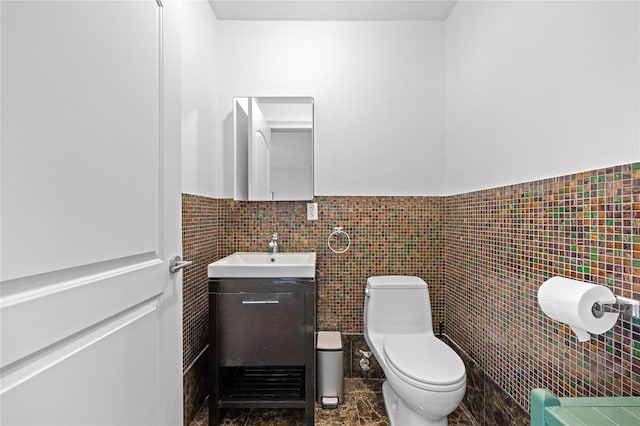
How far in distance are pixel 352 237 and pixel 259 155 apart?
879 mm

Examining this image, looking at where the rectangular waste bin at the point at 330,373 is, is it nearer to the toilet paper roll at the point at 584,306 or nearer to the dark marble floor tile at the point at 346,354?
the dark marble floor tile at the point at 346,354

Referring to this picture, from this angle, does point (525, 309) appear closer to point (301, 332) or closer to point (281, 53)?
point (301, 332)

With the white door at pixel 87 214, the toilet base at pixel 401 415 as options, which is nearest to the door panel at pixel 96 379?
the white door at pixel 87 214

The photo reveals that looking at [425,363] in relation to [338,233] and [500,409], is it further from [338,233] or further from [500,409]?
[338,233]

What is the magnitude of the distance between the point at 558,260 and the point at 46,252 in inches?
61.7

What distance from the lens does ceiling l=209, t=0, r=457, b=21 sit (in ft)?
6.64

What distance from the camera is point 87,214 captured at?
0.77 metres

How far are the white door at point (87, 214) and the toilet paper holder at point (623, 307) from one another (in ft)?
4.22

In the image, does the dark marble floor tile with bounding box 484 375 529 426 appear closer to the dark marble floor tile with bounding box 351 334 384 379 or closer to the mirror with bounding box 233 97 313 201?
the dark marble floor tile with bounding box 351 334 384 379

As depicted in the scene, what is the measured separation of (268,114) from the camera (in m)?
2.20

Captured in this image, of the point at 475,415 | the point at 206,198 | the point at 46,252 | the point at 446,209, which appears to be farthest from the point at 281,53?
the point at 475,415

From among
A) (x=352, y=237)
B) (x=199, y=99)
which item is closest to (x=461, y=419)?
(x=352, y=237)

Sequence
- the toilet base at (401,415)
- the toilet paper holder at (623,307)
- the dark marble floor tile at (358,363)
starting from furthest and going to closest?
the dark marble floor tile at (358,363), the toilet base at (401,415), the toilet paper holder at (623,307)

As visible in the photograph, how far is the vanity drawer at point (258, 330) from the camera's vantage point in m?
1.65
